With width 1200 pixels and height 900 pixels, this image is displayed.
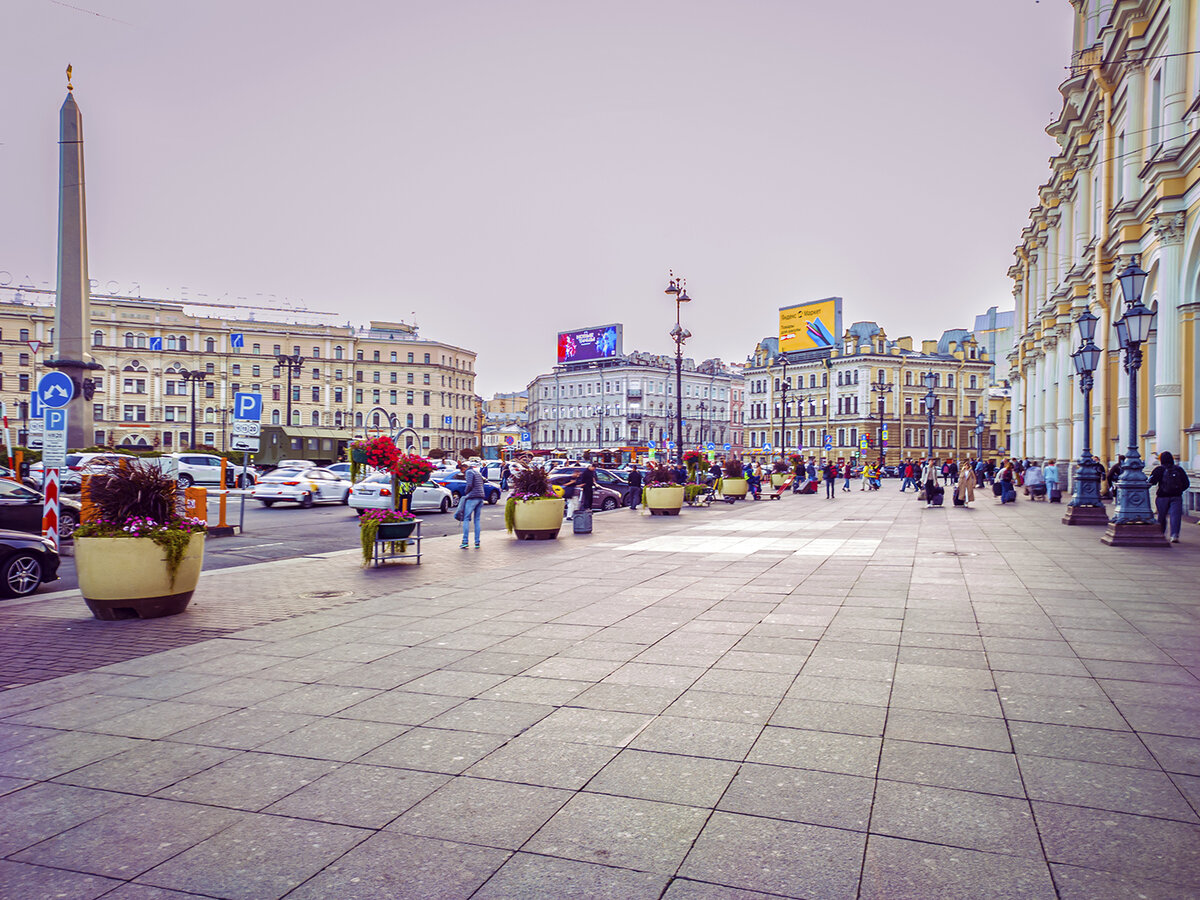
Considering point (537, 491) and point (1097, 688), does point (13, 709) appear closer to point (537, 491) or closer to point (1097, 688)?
point (1097, 688)

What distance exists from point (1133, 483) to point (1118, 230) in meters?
15.7

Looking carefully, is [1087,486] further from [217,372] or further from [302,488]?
[217,372]

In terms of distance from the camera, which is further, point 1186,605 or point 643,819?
point 1186,605

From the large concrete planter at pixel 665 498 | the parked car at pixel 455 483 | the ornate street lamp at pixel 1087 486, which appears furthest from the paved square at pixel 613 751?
the parked car at pixel 455 483

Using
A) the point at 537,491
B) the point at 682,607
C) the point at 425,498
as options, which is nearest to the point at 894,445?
the point at 425,498

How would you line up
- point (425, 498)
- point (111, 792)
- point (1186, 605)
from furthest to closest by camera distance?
point (425, 498) < point (1186, 605) < point (111, 792)

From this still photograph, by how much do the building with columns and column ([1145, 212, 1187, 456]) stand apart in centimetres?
3

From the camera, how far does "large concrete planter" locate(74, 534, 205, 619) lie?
8641mm

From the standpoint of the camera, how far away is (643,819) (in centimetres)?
386

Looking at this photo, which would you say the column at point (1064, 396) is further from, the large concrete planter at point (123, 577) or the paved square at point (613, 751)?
the large concrete planter at point (123, 577)

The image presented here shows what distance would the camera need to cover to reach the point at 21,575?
11.0 metres

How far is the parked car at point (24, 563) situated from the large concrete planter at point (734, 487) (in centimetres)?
2714

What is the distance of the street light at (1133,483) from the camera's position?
15.9m

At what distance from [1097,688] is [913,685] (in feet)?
4.22
